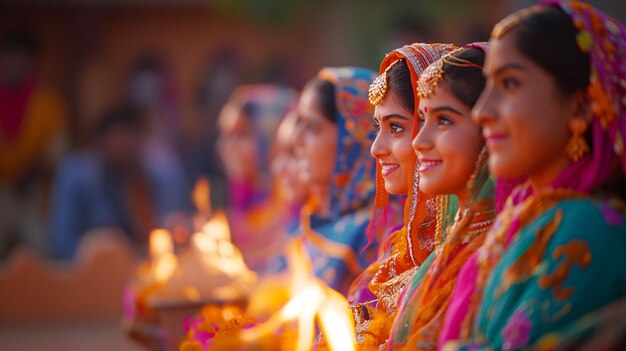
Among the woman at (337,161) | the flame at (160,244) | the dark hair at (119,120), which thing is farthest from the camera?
the dark hair at (119,120)

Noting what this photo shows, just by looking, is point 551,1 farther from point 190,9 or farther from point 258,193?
point 190,9

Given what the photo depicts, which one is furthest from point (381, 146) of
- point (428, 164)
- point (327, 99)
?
point (327, 99)

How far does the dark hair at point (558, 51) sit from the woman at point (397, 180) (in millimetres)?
655

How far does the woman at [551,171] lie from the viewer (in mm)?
2004

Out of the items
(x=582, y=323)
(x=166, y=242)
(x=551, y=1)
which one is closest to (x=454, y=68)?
(x=551, y=1)

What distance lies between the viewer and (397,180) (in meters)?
2.98

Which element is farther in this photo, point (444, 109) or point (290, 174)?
point (290, 174)

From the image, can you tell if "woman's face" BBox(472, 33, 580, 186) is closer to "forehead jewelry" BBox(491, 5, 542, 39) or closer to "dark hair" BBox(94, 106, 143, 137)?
"forehead jewelry" BBox(491, 5, 542, 39)

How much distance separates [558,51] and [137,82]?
12.5 m

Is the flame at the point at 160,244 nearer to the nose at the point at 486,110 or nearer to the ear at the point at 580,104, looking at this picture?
the nose at the point at 486,110

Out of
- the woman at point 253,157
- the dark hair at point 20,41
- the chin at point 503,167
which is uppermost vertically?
the dark hair at point 20,41

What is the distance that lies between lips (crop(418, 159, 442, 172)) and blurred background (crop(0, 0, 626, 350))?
29.8ft

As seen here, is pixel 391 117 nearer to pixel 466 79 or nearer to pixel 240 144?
pixel 466 79

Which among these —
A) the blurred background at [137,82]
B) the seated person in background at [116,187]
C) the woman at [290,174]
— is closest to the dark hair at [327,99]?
the woman at [290,174]
